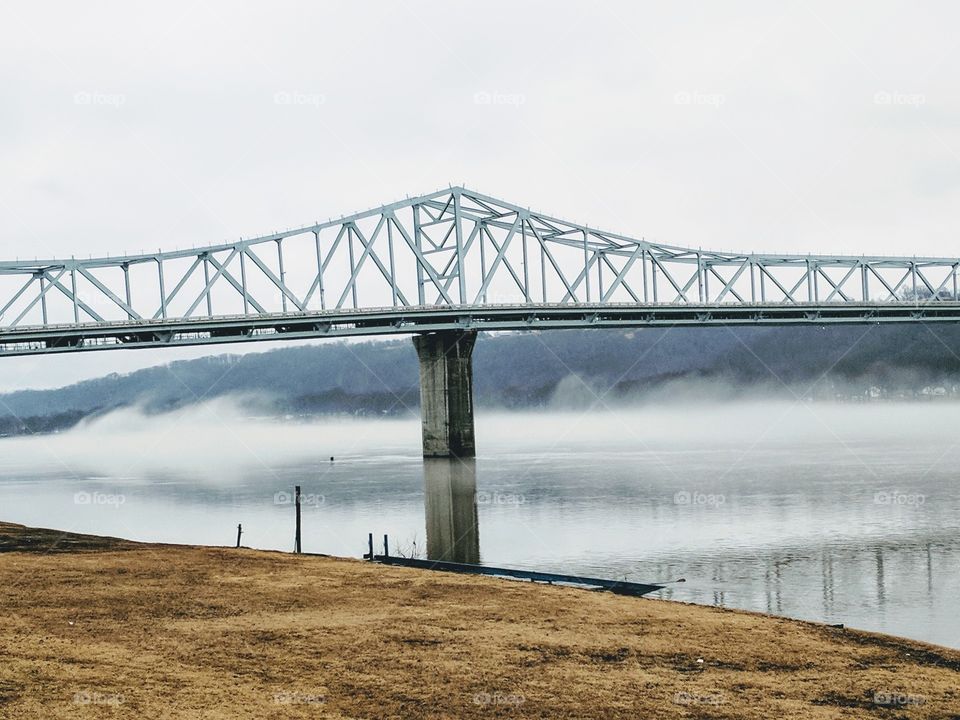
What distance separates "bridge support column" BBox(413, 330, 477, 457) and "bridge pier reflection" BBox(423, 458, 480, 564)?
8851 millimetres

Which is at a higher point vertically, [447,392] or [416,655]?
[447,392]

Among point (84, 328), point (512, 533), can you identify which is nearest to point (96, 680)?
point (512, 533)

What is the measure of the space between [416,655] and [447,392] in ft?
235

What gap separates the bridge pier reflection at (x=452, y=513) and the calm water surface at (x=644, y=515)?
15 cm

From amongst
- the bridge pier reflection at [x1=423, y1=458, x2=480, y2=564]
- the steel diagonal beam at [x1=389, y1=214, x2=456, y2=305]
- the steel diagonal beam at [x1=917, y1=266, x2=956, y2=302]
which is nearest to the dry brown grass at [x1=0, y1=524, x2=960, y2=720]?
the bridge pier reflection at [x1=423, y1=458, x2=480, y2=564]

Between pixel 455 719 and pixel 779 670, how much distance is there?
5400 mm

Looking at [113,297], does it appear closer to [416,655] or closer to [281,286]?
[281,286]

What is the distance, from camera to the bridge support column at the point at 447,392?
3374 inches

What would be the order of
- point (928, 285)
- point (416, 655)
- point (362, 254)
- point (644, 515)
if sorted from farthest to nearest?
point (928, 285) < point (362, 254) < point (644, 515) < point (416, 655)

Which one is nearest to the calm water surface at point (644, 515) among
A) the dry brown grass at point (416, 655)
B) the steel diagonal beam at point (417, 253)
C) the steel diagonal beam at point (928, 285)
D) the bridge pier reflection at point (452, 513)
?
the bridge pier reflection at point (452, 513)

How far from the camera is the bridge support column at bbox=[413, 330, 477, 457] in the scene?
281 feet

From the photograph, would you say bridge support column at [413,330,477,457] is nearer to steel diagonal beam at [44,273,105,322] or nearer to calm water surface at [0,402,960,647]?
calm water surface at [0,402,960,647]

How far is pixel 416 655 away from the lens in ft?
52.4

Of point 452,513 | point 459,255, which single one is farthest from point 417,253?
point 452,513
